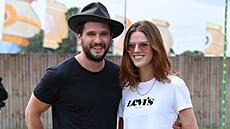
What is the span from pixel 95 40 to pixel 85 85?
0.28m

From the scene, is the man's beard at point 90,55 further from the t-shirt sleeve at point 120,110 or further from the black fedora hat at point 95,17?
the t-shirt sleeve at point 120,110

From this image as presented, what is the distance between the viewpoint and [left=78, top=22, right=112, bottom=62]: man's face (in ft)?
8.45

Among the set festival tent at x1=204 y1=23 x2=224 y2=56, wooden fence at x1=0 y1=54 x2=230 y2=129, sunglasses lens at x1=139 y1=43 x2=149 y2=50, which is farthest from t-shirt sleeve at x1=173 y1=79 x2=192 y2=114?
festival tent at x1=204 y1=23 x2=224 y2=56

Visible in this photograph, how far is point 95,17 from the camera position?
2.58 metres

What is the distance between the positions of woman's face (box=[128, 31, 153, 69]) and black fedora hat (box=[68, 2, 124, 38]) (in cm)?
18

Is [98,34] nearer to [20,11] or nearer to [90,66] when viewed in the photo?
[90,66]

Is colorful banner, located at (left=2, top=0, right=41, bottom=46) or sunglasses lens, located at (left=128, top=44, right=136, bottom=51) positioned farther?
colorful banner, located at (left=2, top=0, right=41, bottom=46)

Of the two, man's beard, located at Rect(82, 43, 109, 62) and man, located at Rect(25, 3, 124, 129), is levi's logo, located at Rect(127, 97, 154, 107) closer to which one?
man, located at Rect(25, 3, 124, 129)

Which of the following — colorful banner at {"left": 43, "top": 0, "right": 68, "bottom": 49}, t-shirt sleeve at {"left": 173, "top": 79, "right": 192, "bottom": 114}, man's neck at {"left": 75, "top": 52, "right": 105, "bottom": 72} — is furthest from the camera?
colorful banner at {"left": 43, "top": 0, "right": 68, "bottom": 49}

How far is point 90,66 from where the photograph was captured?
2.66 meters

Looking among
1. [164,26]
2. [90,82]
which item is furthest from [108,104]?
[164,26]

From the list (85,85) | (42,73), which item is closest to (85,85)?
(85,85)

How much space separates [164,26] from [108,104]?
980cm

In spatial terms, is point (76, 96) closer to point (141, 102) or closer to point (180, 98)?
point (141, 102)
